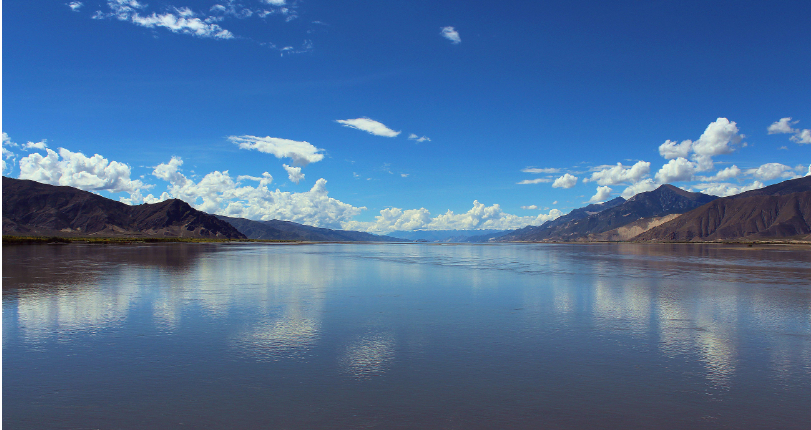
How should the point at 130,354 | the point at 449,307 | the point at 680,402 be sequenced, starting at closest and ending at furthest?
the point at 680,402 < the point at 130,354 < the point at 449,307

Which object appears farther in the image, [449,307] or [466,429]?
[449,307]

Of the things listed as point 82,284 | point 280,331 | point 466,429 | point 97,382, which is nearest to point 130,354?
point 97,382

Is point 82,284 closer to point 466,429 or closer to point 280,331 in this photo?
point 280,331

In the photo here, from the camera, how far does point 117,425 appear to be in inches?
487

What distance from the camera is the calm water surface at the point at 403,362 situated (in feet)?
42.9

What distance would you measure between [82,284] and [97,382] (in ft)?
109

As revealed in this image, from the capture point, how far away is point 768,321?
86.3 feet

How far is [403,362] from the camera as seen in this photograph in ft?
59.2

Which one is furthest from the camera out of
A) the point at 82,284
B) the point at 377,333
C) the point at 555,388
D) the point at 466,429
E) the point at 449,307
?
the point at 82,284

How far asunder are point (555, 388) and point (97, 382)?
15.7 m

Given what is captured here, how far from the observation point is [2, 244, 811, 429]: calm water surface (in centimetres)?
1306

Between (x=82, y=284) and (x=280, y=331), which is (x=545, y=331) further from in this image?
(x=82, y=284)

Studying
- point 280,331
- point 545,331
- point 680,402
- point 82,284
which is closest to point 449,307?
point 545,331

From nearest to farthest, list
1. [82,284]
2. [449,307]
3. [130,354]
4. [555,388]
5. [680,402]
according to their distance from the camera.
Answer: [680,402]
[555,388]
[130,354]
[449,307]
[82,284]
